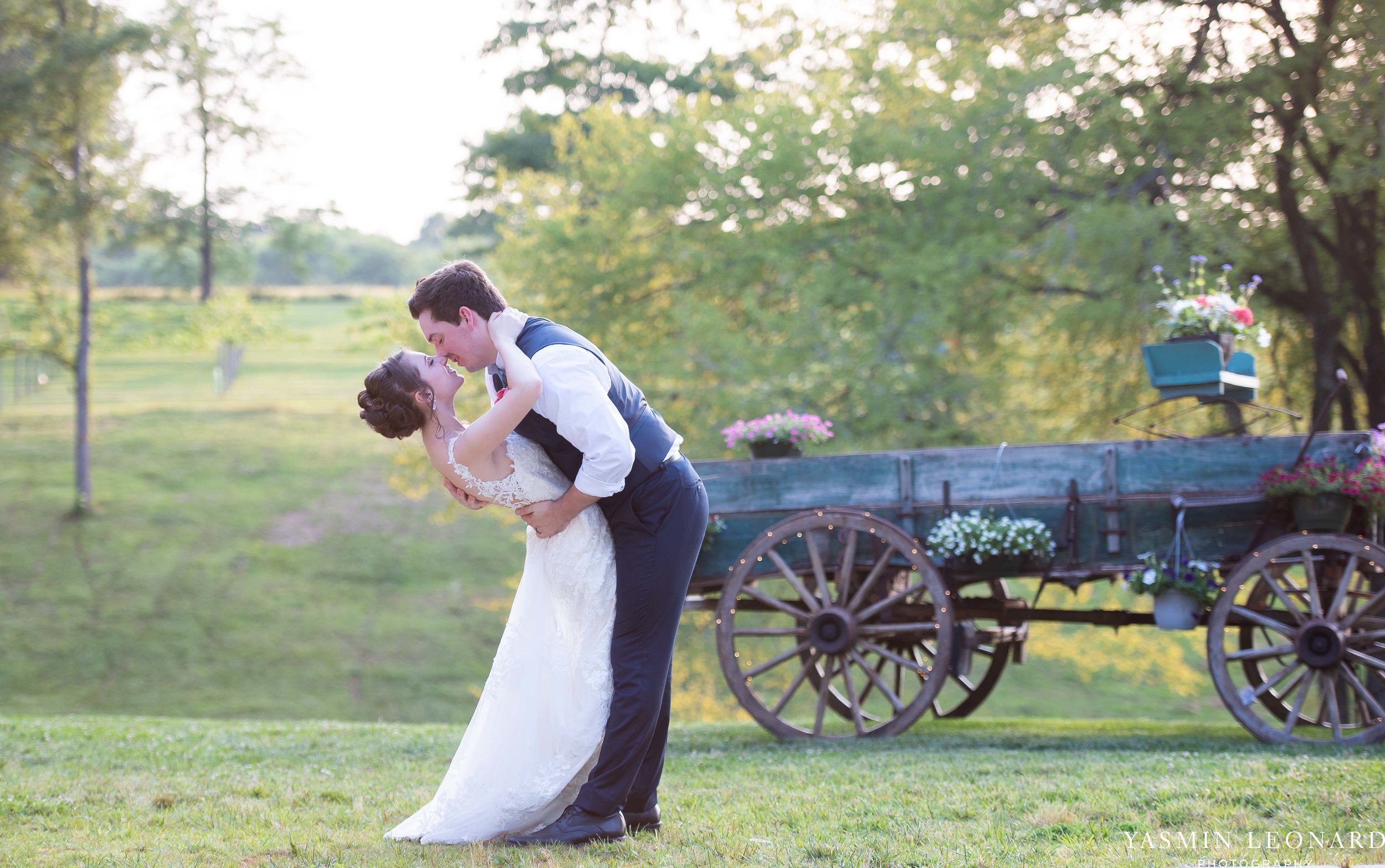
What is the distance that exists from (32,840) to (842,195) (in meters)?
9.07

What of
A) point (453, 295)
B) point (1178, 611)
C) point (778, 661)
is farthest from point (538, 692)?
point (1178, 611)

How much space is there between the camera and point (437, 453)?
11.4 ft

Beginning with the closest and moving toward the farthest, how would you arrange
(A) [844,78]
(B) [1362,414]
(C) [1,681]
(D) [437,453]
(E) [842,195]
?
(D) [437,453] < (B) [1362,414] < (E) [842,195] < (A) [844,78] < (C) [1,681]

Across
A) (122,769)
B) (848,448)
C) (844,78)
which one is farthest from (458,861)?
(844,78)

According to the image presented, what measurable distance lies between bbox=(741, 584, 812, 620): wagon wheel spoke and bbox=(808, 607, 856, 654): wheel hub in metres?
0.06

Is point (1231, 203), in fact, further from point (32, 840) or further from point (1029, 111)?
point (32, 840)

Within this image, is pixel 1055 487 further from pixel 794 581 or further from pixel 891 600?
pixel 794 581

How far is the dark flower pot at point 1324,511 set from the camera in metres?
5.04

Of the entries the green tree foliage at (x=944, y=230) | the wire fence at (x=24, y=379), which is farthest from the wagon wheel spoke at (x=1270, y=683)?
the wire fence at (x=24, y=379)

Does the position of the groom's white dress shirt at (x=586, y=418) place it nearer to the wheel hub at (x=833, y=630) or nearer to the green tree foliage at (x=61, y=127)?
the wheel hub at (x=833, y=630)

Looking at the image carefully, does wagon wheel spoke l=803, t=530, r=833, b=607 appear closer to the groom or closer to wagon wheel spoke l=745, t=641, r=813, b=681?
wagon wheel spoke l=745, t=641, r=813, b=681

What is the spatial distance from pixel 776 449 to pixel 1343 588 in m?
2.64

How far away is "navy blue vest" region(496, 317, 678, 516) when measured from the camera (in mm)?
3406

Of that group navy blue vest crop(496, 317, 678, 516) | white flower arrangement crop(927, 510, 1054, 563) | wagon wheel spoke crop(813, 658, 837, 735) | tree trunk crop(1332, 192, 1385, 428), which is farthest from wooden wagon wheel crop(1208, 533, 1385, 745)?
tree trunk crop(1332, 192, 1385, 428)
